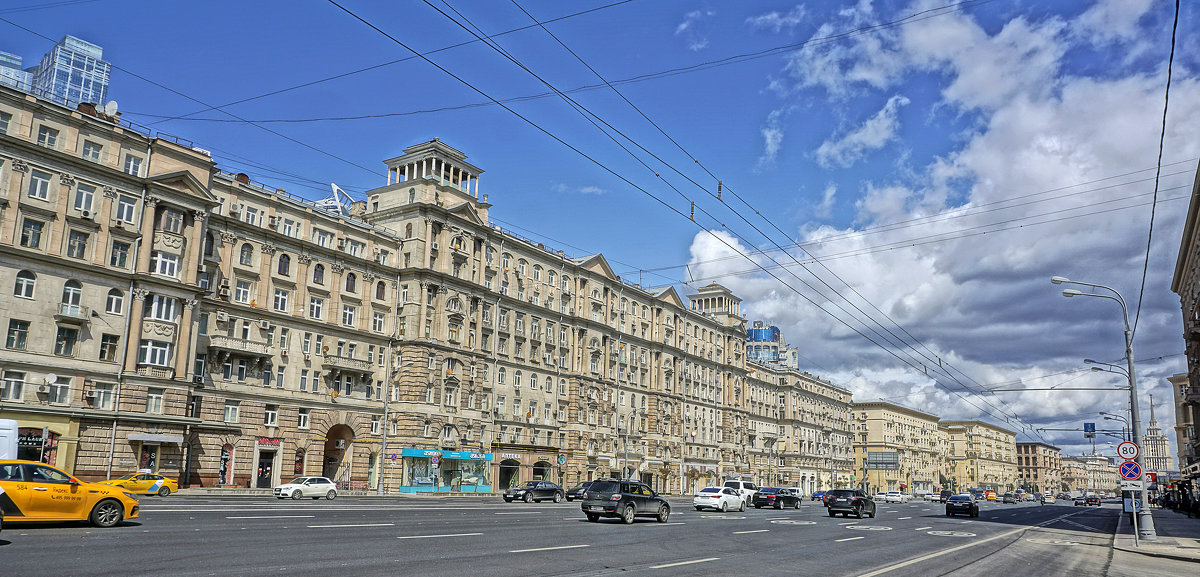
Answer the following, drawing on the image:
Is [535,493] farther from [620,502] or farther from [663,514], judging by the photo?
[620,502]

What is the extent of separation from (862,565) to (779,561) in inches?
70.1

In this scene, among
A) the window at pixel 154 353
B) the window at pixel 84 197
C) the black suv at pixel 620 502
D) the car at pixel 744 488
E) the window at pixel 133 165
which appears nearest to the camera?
the black suv at pixel 620 502

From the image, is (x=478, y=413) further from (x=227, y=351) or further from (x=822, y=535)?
(x=822, y=535)

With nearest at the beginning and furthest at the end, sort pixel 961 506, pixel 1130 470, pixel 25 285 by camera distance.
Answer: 1. pixel 1130 470
2. pixel 25 285
3. pixel 961 506

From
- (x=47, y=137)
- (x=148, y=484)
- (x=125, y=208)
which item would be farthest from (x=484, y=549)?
(x=47, y=137)

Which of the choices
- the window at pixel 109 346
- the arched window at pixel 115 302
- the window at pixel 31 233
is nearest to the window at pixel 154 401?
the window at pixel 109 346

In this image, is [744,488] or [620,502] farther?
[744,488]

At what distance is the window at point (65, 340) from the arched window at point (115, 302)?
6.55 ft

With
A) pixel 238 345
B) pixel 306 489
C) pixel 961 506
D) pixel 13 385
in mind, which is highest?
pixel 238 345

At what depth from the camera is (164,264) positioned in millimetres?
48281

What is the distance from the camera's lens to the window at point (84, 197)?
4466cm

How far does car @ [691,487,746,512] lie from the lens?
4519 cm

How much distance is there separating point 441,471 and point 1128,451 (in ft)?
158

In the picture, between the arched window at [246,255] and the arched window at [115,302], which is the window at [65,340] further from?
the arched window at [246,255]
